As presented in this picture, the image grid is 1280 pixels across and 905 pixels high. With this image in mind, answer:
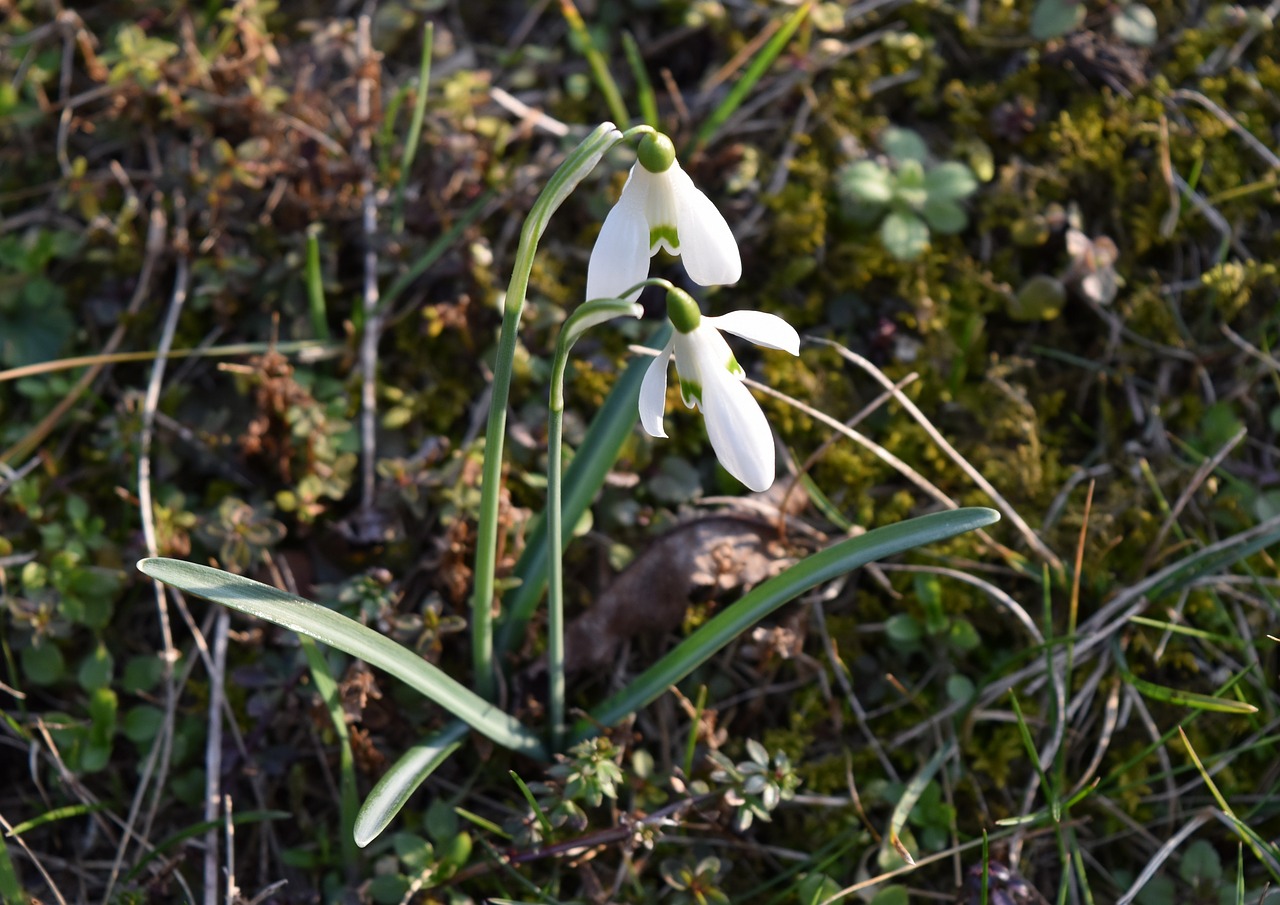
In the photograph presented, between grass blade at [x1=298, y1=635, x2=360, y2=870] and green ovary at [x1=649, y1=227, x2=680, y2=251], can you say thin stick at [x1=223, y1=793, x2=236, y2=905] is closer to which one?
grass blade at [x1=298, y1=635, x2=360, y2=870]

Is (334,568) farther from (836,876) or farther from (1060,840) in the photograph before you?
(1060,840)

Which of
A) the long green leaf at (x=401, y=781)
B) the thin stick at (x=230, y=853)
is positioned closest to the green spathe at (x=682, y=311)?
the long green leaf at (x=401, y=781)

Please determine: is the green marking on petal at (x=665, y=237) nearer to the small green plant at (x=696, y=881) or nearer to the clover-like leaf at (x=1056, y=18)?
the small green plant at (x=696, y=881)

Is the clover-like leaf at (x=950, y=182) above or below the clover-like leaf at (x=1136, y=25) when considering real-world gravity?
below

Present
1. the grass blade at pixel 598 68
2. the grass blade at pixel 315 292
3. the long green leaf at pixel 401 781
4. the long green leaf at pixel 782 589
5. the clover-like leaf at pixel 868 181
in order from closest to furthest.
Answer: the long green leaf at pixel 401 781
the long green leaf at pixel 782 589
the grass blade at pixel 315 292
the clover-like leaf at pixel 868 181
the grass blade at pixel 598 68

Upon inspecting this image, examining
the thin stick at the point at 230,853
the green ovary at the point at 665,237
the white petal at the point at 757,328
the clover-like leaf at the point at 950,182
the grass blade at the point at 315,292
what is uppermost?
the green ovary at the point at 665,237

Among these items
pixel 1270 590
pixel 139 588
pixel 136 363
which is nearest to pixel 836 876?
pixel 1270 590
